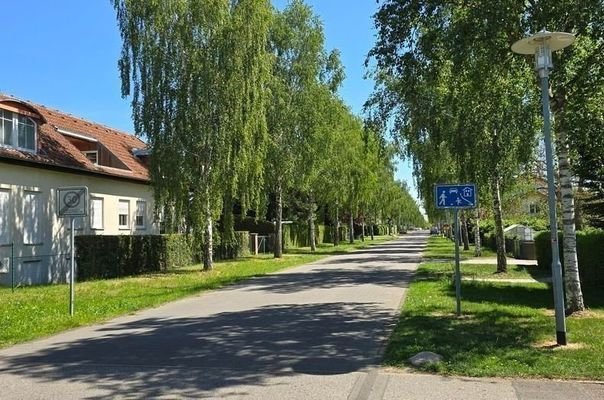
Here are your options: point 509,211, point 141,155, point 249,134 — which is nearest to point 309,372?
point 249,134

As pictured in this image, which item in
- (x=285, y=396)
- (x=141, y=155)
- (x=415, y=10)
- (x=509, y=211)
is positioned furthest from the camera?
(x=509, y=211)

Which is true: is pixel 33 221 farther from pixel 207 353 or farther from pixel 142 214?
pixel 207 353

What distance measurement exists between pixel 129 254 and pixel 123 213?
500cm

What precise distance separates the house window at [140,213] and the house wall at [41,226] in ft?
9.80

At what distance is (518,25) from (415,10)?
2037 mm

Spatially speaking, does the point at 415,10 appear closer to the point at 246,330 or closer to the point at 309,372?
the point at 246,330

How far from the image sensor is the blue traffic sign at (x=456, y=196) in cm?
1235

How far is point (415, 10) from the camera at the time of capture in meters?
12.8

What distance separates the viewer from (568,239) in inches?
468

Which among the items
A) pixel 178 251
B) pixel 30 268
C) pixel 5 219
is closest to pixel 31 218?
pixel 5 219

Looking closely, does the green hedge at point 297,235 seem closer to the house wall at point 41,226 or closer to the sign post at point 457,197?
the house wall at point 41,226

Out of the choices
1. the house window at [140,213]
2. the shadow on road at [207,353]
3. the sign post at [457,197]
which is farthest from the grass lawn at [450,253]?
the shadow on road at [207,353]

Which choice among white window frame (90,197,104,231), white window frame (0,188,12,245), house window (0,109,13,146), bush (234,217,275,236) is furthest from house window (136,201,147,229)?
bush (234,217,275,236)

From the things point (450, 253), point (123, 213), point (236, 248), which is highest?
point (123, 213)
